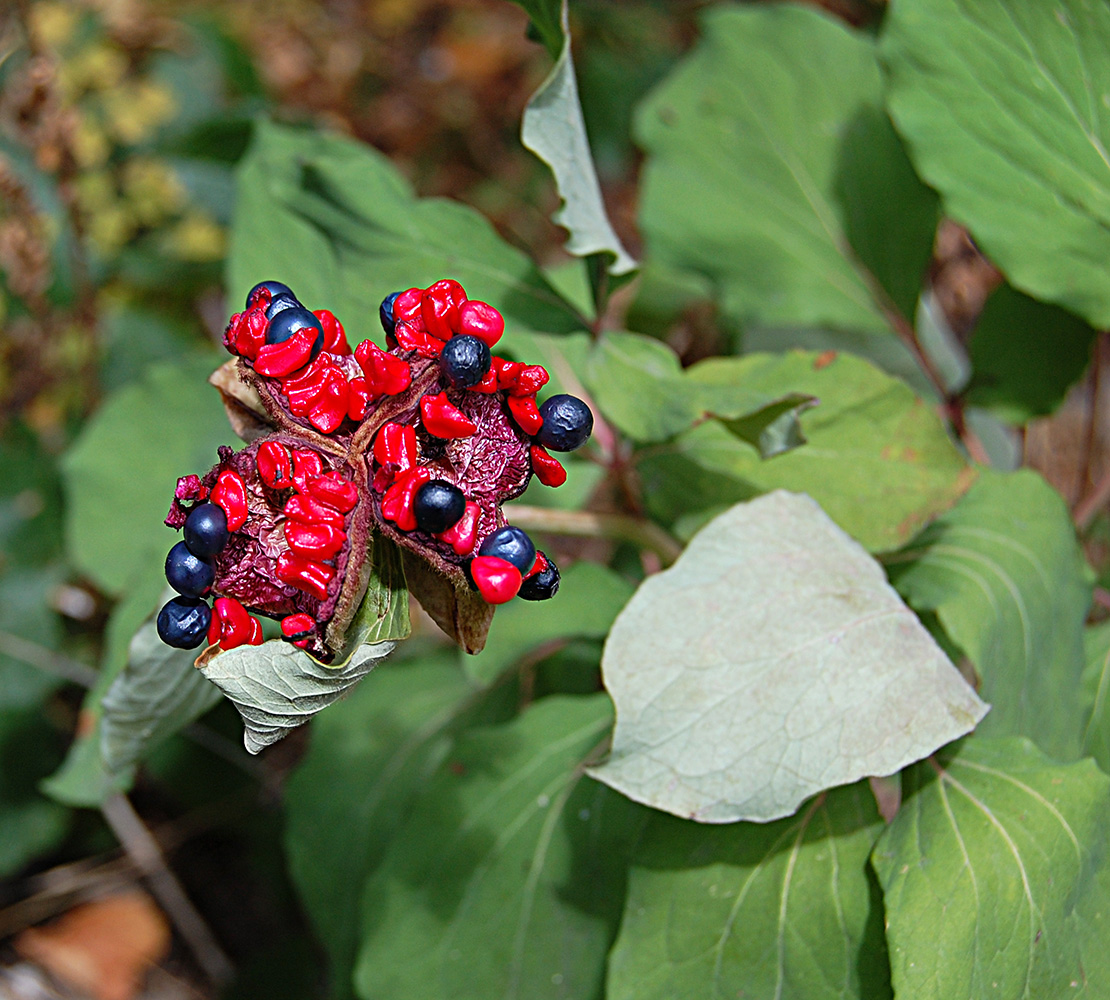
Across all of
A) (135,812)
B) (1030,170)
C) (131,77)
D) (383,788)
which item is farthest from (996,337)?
(131,77)

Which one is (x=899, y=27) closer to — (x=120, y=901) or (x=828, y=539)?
(x=828, y=539)

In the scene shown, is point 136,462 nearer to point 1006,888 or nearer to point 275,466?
point 275,466

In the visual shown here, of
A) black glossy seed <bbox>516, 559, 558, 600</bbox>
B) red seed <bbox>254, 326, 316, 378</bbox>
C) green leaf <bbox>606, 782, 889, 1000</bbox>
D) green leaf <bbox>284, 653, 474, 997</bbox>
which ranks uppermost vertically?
red seed <bbox>254, 326, 316, 378</bbox>

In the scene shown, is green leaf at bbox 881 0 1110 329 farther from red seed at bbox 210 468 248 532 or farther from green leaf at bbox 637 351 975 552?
red seed at bbox 210 468 248 532

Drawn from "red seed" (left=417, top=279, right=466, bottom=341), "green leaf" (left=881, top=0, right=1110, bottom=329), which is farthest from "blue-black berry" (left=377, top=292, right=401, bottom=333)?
"green leaf" (left=881, top=0, right=1110, bottom=329)

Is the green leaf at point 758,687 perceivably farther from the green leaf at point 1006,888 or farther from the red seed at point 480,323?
the red seed at point 480,323

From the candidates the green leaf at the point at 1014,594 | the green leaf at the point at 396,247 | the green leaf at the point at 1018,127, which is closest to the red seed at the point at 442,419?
the green leaf at the point at 396,247

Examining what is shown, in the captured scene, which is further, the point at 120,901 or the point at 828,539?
the point at 120,901

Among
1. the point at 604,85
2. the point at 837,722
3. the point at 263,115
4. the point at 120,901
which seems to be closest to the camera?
the point at 837,722
